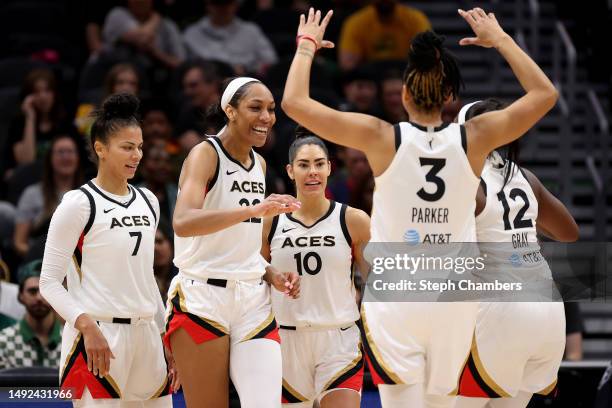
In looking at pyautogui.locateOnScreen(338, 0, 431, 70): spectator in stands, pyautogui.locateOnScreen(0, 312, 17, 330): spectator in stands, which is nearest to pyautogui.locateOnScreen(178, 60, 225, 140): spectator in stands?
pyautogui.locateOnScreen(338, 0, 431, 70): spectator in stands

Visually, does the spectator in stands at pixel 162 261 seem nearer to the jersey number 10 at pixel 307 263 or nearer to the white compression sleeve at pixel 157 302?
the jersey number 10 at pixel 307 263

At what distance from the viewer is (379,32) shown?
12.0m

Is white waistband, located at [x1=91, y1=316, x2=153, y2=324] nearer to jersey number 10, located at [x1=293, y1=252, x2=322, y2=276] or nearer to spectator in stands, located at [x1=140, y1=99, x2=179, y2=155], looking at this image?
jersey number 10, located at [x1=293, y1=252, x2=322, y2=276]

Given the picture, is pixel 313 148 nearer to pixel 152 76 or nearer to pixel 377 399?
pixel 377 399

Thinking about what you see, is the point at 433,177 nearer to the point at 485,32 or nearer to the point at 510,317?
the point at 485,32

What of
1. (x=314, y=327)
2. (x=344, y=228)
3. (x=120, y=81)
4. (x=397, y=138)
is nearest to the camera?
(x=397, y=138)

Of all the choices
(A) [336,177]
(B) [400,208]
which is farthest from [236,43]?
(B) [400,208]

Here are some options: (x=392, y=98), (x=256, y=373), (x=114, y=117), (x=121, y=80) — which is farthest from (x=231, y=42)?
(x=256, y=373)

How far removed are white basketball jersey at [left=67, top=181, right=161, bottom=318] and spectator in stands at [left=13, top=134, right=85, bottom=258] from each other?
393cm

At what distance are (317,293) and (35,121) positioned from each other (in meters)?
5.13

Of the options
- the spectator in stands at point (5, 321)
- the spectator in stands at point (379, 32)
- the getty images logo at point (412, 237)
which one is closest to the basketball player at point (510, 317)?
the getty images logo at point (412, 237)

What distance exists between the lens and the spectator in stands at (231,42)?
11891 millimetres

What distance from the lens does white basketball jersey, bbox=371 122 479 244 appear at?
4832mm

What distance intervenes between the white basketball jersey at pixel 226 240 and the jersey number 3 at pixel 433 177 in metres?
1.06
